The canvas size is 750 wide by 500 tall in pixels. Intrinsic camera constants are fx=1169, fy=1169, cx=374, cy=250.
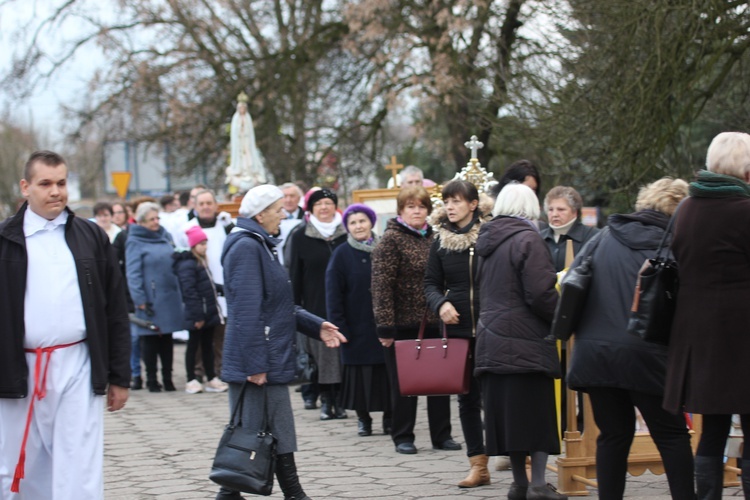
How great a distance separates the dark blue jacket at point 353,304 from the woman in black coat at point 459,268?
5.80 feet

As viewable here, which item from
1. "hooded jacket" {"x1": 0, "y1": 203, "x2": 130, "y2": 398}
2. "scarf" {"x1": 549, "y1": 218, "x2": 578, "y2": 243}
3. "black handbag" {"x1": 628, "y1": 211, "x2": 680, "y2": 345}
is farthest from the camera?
"scarf" {"x1": 549, "y1": 218, "x2": 578, "y2": 243}

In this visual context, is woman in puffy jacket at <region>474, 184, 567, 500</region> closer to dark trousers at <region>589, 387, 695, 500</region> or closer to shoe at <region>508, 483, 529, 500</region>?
shoe at <region>508, 483, 529, 500</region>

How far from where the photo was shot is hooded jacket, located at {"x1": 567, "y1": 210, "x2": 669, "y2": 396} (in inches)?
215

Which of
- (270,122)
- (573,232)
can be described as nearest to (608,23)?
(573,232)

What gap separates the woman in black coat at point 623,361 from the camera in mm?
5449

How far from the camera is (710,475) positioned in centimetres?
536

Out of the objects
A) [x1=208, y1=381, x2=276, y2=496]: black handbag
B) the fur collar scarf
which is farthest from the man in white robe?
the fur collar scarf

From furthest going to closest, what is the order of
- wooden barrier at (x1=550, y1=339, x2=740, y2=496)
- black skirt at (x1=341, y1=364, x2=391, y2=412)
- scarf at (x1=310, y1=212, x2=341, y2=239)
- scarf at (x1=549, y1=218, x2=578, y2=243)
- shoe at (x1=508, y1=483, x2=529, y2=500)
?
scarf at (x1=310, y1=212, x2=341, y2=239) < black skirt at (x1=341, y1=364, x2=391, y2=412) < scarf at (x1=549, y1=218, x2=578, y2=243) < wooden barrier at (x1=550, y1=339, x2=740, y2=496) < shoe at (x1=508, y1=483, x2=529, y2=500)

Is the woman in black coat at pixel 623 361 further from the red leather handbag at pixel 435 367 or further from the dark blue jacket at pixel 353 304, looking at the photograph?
the dark blue jacket at pixel 353 304

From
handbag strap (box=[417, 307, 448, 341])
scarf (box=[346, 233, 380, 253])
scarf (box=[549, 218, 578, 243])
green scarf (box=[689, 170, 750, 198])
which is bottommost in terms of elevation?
handbag strap (box=[417, 307, 448, 341])

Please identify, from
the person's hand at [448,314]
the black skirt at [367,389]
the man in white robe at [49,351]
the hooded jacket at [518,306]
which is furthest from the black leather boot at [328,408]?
the man in white robe at [49,351]

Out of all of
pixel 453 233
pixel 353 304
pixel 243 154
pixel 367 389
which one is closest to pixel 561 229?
pixel 453 233

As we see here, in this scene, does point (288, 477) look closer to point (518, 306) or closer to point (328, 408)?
point (518, 306)

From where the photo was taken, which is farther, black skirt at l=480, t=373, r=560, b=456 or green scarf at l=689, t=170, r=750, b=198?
black skirt at l=480, t=373, r=560, b=456
